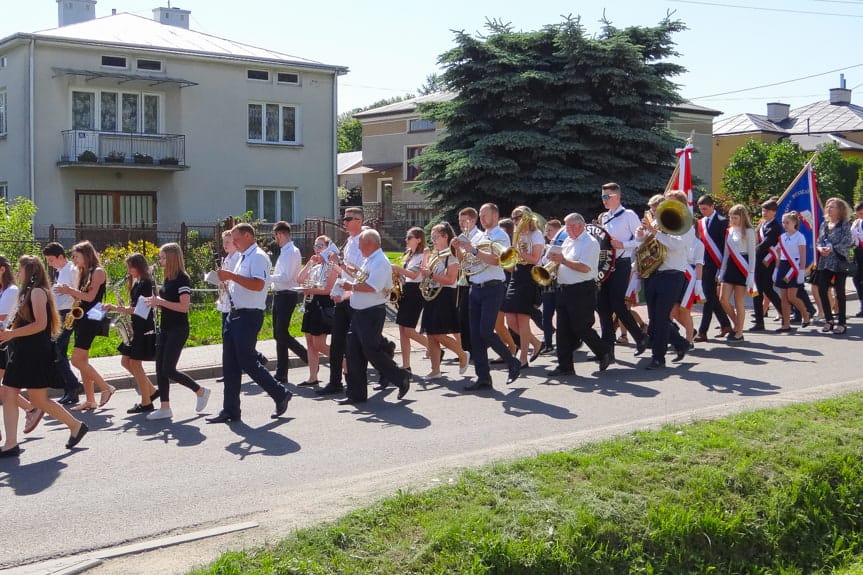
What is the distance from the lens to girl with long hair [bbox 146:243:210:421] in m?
9.55

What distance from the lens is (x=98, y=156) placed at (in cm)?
3150

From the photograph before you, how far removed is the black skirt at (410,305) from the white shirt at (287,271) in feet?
4.46

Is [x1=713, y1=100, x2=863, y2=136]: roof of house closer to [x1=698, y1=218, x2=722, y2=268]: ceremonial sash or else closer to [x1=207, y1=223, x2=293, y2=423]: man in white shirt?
[x1=698, y1=218, x2=722, y2=268]: ceremonial sash

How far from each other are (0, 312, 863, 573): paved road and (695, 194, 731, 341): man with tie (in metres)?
1.60

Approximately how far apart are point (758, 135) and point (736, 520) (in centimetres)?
5598

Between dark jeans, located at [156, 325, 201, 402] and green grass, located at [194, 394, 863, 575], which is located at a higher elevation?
dark jeans, located at [156, 325, 201, 402]

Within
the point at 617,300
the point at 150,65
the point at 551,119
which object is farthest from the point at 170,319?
the point at 150,65

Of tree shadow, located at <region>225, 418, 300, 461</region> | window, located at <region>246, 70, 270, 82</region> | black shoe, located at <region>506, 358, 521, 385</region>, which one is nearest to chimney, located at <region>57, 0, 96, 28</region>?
window, located at <region>246, 70, 270, 82</region>

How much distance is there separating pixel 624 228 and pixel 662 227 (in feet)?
2.07

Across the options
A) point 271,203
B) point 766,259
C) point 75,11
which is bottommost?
point 766,259

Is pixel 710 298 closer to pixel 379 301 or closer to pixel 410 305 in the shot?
pixel 410 305

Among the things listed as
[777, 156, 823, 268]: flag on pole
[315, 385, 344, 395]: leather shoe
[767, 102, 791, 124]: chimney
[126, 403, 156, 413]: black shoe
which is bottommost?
[126, 403, 156, 413]: black shoe

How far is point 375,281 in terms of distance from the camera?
9.90 metres

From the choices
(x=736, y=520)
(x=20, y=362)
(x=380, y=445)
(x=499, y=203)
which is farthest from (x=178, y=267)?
(x=499, y=203)
